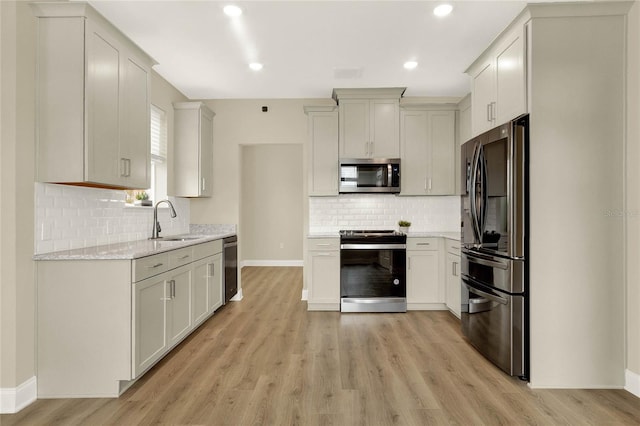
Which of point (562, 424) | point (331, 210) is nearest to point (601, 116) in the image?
point (562, 424)

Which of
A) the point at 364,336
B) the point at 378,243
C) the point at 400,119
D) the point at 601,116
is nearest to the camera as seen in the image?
the point at 601,116

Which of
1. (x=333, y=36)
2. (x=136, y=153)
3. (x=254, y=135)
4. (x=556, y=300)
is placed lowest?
(x=556, y=300)

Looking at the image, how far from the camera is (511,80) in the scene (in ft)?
8.76

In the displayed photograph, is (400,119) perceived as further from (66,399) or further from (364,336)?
(66,399)

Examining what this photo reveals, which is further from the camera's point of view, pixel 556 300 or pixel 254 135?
pixel 254 135

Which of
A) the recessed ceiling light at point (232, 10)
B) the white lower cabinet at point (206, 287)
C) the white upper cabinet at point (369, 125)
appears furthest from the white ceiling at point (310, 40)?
the white lower cabinet at point (206, 287)

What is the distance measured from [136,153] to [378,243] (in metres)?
2.73

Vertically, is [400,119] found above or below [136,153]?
above

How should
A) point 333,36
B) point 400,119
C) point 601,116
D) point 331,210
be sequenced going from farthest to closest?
point 331,210 < point 400,119 < point 333,36 < point 601,116

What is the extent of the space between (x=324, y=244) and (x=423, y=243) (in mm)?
1210

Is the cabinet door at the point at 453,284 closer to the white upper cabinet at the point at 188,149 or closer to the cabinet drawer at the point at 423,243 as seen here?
the cabinet drawer at the point at 423,243

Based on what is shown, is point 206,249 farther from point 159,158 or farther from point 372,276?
point 372,276

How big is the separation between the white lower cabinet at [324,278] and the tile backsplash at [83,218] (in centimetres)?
192

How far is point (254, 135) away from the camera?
4980 mm
